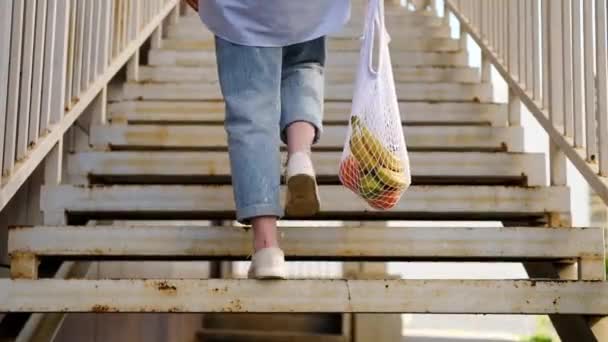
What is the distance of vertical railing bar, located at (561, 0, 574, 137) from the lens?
1.86 metres

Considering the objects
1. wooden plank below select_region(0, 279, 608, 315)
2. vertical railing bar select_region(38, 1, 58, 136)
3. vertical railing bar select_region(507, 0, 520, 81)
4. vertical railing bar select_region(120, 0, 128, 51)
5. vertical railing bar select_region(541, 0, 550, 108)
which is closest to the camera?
wooden plank below select_region(0, 279, 608, 315)

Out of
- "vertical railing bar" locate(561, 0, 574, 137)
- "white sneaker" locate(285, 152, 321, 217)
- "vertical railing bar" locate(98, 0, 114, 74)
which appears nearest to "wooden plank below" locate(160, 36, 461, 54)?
"vertical railing bar" locate(98, 0, 114, 74)

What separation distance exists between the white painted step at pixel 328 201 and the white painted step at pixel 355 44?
120 cm

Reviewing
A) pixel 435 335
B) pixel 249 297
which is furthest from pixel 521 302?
pixel 435 335

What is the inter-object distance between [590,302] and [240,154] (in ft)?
2.23

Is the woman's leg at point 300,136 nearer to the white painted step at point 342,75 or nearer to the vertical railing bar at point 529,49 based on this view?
the vertical railing bar at point 529,49

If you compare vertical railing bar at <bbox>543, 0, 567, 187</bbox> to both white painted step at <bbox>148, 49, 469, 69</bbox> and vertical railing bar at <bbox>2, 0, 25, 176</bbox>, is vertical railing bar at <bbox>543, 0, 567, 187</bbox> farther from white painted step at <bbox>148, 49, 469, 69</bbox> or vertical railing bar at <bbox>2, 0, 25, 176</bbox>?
vertical railing bar at <bbox>2, 0, 25, 176</bbox>

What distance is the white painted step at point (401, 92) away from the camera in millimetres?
2695

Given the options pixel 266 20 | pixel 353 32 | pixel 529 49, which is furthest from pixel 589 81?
pixel 353 32

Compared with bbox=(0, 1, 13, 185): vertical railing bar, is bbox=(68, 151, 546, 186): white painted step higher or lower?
lower

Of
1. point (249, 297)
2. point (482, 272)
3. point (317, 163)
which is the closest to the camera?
point (249, 297)

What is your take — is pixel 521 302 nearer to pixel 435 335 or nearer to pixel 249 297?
pixel 249 297

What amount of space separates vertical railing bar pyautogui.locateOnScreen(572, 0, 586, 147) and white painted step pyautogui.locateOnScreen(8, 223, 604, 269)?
0.23 metres

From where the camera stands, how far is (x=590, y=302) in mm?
1489
